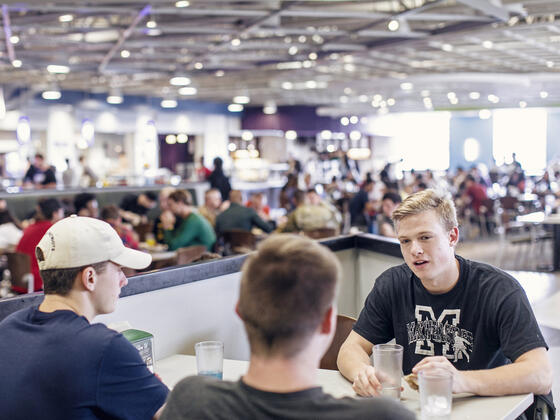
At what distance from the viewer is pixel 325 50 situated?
12008 millimetres

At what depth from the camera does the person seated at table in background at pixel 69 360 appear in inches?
67.3

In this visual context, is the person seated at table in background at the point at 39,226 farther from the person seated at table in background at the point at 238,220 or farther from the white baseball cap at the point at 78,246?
the white baseball cap at the point at 78,246

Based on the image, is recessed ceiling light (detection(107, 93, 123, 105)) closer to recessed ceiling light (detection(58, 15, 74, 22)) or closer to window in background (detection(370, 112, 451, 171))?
recessed ceiling light (detection(58, 15, 74, 22))

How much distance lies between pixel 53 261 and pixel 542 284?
792 centimetres

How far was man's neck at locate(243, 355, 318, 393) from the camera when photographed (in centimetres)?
114

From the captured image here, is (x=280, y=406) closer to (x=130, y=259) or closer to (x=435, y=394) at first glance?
(x=435, y=394)

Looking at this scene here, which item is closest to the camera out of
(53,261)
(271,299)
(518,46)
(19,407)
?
(271,299)

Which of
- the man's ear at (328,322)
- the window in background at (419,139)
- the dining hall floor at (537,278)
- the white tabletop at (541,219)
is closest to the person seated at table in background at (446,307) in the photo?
the man's ear at (328,322)

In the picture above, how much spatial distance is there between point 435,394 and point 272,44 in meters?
9.91

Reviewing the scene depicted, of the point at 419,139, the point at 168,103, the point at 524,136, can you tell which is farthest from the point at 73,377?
the point at 419,139

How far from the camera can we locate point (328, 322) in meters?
1.19

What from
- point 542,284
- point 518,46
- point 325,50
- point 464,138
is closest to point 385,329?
point 542,284

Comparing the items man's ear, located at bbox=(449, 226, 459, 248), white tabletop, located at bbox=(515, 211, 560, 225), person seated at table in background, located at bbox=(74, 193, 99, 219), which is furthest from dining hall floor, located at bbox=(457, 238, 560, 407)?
person seated at table in background, located at bbox=(74, 193, 99, 219)

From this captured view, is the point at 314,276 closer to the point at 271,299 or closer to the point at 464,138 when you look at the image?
the point at 271,299
